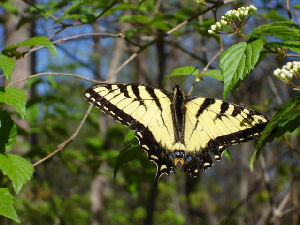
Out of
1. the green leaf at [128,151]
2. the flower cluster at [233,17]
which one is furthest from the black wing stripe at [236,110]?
the green leaf at [128,151]

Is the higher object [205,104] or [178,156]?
[205,104]

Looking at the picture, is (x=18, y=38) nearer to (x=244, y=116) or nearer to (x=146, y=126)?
(x=146, y=126)

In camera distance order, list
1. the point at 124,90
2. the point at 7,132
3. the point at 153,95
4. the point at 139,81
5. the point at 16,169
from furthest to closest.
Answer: the point at 139,81
the point at 153,95
the point at 124,90
the point at 7,132
the point at 16,169

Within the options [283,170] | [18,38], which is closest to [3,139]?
[18,38]

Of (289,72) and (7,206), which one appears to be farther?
(289,72)

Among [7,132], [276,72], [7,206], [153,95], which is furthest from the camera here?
[153,95]

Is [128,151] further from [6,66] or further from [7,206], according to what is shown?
[6,66]

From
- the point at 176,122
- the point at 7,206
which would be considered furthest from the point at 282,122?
the point at 7,206
